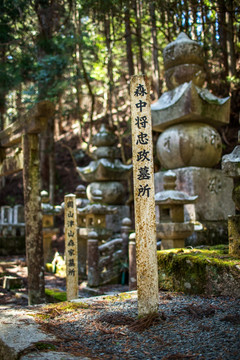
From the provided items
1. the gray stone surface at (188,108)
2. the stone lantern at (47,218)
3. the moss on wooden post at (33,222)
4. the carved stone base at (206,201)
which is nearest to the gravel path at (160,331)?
the moss on wooden post at (33,222)

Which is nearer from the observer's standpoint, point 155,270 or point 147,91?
point 155,270

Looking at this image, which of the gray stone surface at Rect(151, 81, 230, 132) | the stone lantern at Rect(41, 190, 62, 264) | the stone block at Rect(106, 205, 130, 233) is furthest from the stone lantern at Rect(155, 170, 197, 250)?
the stone lantern at Rect(41, 190, 62, 264)

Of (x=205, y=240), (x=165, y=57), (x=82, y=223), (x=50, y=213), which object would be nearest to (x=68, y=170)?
(x=50, y=213)

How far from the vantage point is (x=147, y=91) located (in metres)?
→ 3.32

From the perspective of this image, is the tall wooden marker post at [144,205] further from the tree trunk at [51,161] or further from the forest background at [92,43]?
the tree trunk at [51,161]

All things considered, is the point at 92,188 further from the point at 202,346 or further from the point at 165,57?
the point at 202,346

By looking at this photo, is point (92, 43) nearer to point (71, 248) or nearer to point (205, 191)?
point (205, 191)

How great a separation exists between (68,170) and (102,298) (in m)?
15.3

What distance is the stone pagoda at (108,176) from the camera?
10.1 m

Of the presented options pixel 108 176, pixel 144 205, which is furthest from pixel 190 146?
pixel 144 205

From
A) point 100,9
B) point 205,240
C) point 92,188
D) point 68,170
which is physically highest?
point 100,9

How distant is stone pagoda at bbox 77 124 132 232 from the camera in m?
10.1

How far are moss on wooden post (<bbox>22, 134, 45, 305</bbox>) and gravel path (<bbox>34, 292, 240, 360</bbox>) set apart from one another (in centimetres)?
258

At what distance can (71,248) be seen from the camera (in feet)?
17.9
